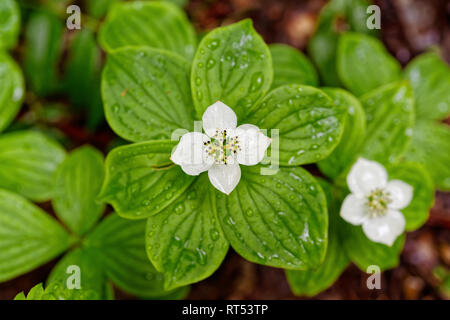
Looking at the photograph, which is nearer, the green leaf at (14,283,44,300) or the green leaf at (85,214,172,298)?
the green leaf at (14,283,44,300)

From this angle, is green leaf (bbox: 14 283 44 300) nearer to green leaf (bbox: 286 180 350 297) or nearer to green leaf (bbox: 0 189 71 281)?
green leaf (bbox: 0 189 71 281)

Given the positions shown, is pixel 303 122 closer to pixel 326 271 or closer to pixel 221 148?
pixel 221 148

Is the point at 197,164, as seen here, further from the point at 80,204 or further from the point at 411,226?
the point at 411,226

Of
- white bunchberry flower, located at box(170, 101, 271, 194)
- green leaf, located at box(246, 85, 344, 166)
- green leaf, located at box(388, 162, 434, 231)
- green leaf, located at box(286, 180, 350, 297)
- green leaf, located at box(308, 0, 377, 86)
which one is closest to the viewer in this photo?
white bunchberry flower, located at box(170, 101, 271, 194)

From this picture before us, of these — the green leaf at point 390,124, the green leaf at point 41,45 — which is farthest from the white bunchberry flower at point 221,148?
the green leaf at point 41,45

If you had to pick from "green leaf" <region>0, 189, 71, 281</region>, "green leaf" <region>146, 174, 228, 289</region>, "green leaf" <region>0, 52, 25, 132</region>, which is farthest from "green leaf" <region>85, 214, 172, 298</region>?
"green leaf" <region>0, 52, 25, 132</region>

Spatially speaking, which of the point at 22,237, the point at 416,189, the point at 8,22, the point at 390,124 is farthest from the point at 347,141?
the point at 8,22

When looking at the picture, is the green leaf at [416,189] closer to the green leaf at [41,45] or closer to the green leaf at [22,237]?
the green leaf at [22,237]
